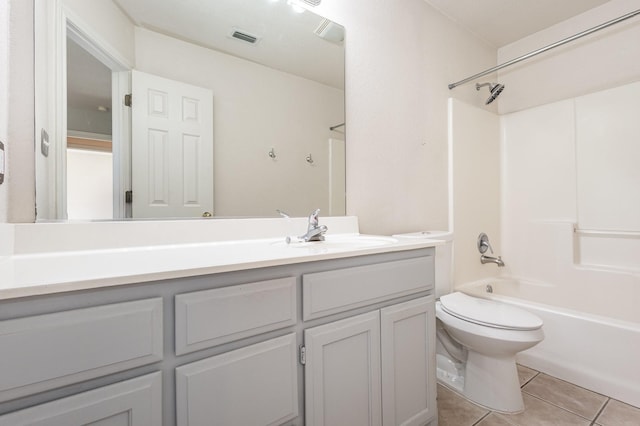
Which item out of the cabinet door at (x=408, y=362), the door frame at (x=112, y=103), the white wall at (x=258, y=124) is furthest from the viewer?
the white wall at (x=258, y=124)

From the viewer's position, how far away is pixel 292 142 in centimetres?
150

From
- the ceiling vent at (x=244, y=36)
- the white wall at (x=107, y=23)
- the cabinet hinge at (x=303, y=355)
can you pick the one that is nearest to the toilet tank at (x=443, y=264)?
the cabinet hinge at (x=303, y=355)

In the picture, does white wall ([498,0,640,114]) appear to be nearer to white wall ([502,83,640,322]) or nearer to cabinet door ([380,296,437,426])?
white wall ([502,83,640,322])

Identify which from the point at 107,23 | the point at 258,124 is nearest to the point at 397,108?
the point at 258,124

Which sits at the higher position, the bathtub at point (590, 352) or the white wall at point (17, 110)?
the white wall at point (17, 110)

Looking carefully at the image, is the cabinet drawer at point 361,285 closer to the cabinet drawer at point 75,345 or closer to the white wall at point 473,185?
the cabinet drawer at point 75,345

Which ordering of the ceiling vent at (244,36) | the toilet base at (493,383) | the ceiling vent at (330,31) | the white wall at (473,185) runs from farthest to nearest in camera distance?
the white wall at (473,185)
the ceiling vent at (330,31)
the toilet base at (493,383)
the ceiling vent at (244,36)

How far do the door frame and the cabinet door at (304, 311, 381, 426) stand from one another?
34.0 inches

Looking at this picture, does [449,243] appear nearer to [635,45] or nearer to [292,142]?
[292,142]

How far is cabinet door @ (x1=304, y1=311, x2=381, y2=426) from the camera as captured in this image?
2.93ft

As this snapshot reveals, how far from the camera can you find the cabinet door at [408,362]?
1071 millimetres

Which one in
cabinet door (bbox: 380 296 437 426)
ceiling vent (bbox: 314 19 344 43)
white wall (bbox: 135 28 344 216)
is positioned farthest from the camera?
ceiling vent (bbox: 314 19 344 43)

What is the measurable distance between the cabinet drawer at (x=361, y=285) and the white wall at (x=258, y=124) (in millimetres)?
566

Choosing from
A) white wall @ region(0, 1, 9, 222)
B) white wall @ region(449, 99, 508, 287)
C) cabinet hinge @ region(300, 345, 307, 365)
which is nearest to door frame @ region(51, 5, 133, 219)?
white wall @ region(0, 1, 9, 222)
